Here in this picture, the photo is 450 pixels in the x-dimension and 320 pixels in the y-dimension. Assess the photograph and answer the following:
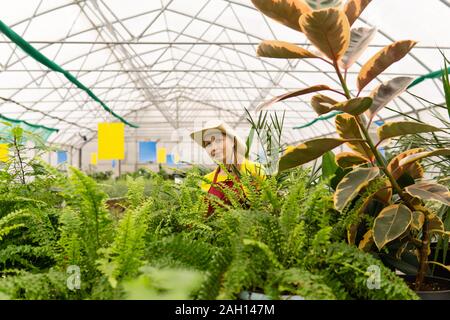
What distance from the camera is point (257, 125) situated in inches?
52.0

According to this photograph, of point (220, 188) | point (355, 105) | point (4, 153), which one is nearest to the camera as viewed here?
point (355, 105)

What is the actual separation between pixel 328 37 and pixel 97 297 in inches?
26.9

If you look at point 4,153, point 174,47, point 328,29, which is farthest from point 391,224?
point 174,47

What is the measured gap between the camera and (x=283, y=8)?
0.96 m

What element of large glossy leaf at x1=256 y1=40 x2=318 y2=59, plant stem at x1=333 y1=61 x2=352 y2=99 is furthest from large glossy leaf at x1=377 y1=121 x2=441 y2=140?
large glossy leaf at x1=256 y1=40 x2=318 y2=59

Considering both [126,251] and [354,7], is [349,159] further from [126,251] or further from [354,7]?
[126,251]

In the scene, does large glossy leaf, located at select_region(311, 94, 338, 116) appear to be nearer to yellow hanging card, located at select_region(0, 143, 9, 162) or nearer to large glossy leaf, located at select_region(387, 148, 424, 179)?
large glossy leaf, located at select_region(387, 148, 424, 179)

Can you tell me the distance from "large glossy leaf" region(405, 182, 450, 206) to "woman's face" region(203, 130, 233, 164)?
967 mm

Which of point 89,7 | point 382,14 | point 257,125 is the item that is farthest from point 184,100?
point 257,125

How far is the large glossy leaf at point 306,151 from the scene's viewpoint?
873 millimetres

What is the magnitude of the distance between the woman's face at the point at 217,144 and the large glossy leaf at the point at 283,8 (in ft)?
2.81

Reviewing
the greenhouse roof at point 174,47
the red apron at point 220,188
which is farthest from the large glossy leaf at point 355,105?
the greenhouse roof at point 174,47

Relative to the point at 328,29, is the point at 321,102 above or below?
below

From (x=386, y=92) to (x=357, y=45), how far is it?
139 millimetres
